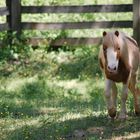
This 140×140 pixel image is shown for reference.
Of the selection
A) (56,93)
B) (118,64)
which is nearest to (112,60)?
(118,64)

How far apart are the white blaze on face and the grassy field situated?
880mm

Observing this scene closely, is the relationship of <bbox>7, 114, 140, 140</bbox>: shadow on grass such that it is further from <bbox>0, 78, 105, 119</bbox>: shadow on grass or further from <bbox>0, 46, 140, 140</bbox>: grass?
<bbox>0, 78, 105, 119</bbox>: shadow on grass

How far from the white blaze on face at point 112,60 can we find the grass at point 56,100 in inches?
34.6

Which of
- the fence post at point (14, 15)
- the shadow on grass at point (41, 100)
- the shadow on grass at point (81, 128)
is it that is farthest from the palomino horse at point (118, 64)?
the fence post at point (14, 15)

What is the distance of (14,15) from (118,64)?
8.82 meters

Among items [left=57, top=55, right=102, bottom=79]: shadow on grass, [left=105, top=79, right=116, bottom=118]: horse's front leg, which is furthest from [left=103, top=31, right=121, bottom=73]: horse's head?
[left=57, top=55, right=102, bottom=79]: shadow on grass

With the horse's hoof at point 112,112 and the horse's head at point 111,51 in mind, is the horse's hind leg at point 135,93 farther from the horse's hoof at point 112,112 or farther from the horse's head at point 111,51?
the horse's head at point 111,51

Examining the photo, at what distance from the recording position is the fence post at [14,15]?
16.1 m

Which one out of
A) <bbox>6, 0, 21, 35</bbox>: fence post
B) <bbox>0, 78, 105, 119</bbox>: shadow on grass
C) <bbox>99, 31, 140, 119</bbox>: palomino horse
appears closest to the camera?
<bbox>99, 31, 140, 119</bbox>: palomino horse

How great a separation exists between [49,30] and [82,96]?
3.31m

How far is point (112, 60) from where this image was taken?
736 centimetres

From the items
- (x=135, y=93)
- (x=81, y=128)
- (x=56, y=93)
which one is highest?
(x=135, y=93)

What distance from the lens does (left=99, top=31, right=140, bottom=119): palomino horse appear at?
745 cm

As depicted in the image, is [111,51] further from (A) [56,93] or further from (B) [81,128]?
(A) [56,93]
